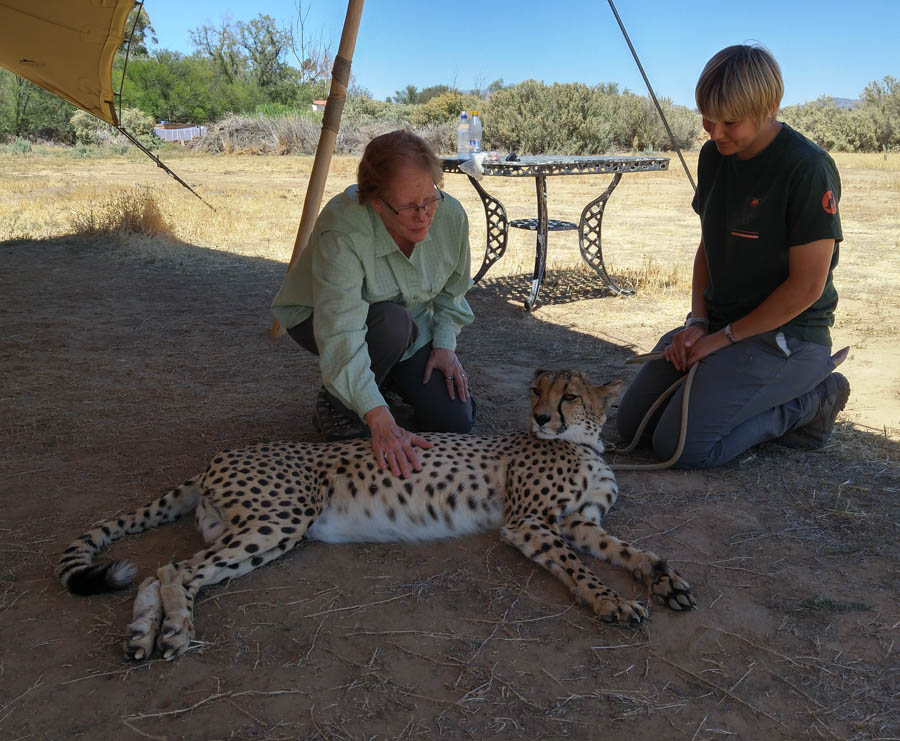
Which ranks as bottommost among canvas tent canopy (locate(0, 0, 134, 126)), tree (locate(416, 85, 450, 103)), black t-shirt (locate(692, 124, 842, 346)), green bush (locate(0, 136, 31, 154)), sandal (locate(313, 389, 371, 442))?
sandal (locate(313, 389, 371, 442))

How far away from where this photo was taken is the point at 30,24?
5.15 m

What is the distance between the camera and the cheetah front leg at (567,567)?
2088mm

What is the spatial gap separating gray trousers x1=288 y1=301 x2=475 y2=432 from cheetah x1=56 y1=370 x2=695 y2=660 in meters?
0.31

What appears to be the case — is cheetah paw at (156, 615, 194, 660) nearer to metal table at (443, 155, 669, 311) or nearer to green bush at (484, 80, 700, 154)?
metal table at (443, 155, 669, 311)

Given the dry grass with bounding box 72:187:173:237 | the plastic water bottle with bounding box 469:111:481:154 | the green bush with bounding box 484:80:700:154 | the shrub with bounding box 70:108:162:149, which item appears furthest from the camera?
the shrub with bounding box 70:108:162:149

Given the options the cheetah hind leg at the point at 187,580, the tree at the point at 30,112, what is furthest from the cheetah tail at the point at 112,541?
the tree at the point at 30,112

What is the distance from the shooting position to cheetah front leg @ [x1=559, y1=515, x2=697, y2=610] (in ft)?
7.14

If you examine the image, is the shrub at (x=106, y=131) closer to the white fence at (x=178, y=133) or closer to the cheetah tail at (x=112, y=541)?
the white fence at (x=178, y=133)

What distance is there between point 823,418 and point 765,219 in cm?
88

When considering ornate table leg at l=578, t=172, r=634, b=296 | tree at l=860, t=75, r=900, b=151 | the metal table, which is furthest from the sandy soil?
tree at l=860, t=75, r=900, b=151

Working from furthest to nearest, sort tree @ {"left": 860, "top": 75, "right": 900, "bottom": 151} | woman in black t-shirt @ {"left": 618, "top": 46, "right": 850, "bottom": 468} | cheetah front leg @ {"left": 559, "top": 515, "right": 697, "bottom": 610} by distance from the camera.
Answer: tree @ {"left": 860, "top": 75, "right": 900, "bottom": 151}, woman in black t-shirt @ {"left": 618, "top": 46, "right": 850, "bottom": 468}, cheetah front leg @ {"left": 559, "top": 515, "right": 697, "bottom": 610}

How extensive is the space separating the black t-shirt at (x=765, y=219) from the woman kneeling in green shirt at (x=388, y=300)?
1.01 metres

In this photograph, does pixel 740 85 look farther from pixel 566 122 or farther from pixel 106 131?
pixel 106 131

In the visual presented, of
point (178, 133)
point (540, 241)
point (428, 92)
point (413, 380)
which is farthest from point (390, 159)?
point (428, 92)
